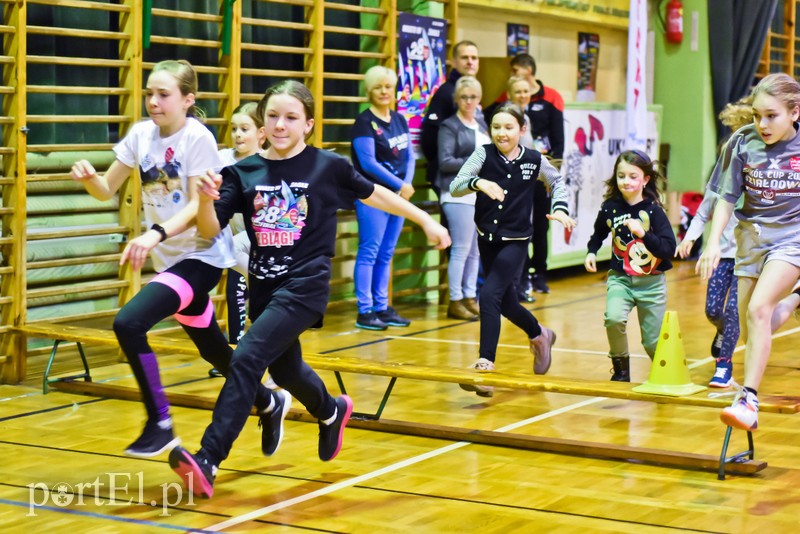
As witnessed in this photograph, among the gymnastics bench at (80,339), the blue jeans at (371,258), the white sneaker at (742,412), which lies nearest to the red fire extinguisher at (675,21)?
the blue jeans at (371,258)

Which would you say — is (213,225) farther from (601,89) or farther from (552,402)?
(601,89)

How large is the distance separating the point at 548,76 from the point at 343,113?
3265 millimetres

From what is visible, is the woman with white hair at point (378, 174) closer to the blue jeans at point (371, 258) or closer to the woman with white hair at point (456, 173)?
the blue jeans at point (371, 258)

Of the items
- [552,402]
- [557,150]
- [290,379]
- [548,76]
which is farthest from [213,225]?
[548,76]

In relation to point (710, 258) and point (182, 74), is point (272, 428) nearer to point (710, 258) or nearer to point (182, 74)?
point (182, 74)

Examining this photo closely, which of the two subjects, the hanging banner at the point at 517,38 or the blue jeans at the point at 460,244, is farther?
the hanging banner at the point at 517,38

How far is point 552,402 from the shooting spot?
5789mm

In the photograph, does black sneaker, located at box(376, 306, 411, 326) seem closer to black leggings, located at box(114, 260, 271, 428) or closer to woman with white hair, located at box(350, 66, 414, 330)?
woman with white hair, located at box(350, 66, 414, 330)

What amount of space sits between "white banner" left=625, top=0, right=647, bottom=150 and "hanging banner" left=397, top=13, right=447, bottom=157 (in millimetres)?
2463

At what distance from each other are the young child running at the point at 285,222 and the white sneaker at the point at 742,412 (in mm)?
1220

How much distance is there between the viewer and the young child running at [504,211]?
578cm

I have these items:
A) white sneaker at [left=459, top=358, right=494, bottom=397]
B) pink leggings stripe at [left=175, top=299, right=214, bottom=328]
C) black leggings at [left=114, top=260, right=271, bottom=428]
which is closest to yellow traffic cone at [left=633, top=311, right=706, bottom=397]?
white sneaker at [left=459, top=358, right=494, bottom=397]

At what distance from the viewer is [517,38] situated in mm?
10789

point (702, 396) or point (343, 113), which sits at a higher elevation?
point (343, 113)
